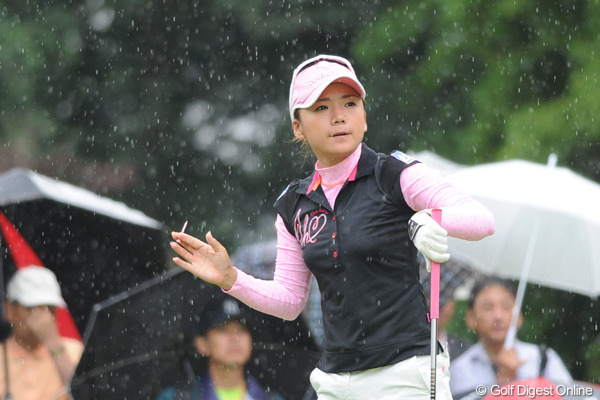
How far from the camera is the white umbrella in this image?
253 inches

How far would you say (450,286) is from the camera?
22.5 ft

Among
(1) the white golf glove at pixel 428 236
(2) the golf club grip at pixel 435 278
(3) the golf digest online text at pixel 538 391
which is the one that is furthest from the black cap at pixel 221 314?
(1) the white golf glove at pixel 428 236

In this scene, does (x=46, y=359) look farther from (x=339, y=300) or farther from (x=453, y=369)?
(x=339, y=300)

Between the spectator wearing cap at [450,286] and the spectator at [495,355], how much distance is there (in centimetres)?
11

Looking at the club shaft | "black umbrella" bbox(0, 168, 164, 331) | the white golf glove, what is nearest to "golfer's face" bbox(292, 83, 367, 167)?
the white golf glove

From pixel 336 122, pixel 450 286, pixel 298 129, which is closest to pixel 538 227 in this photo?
pixel 450 286

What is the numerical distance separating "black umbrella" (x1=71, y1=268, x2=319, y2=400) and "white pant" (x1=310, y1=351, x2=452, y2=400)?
2092 millimetres

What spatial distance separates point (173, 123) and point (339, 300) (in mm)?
9283

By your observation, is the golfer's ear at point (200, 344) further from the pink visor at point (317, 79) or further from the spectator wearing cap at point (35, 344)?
the pink visor at point (317, 79)

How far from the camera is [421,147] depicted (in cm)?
981

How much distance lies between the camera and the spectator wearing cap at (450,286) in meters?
6.12

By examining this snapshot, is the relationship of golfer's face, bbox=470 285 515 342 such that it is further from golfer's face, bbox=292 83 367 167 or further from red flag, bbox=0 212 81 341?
golfer's face, bbox=292 83 367 167

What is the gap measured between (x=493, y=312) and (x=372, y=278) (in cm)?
305

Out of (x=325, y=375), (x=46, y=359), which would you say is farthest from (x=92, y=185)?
(x=325, y=375)
